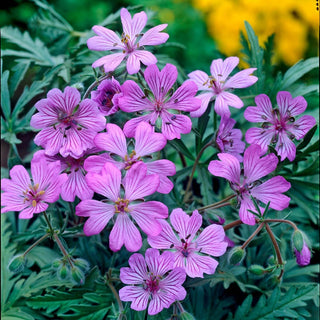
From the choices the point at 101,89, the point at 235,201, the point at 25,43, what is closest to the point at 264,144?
the point at 235,201

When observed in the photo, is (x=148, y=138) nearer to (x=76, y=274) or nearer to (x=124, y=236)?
(x=124, y=236)

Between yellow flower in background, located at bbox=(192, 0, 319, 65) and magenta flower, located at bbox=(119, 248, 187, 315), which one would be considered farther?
yellow flower in background, located at bbox=(192, 0, 319, 65)

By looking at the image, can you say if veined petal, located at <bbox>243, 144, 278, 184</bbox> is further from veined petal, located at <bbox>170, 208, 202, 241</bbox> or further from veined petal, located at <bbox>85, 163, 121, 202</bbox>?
veined petal, located at <bbox>85, 163, 121, 202</bbox>

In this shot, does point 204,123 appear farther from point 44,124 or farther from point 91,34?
point 91,34

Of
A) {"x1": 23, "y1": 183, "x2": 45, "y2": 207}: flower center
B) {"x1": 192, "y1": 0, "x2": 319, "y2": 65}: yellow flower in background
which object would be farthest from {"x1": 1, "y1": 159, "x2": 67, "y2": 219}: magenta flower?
{"x1": 192, "y1": 0, "x2": 319, "y2": 65}: yellow flower in background

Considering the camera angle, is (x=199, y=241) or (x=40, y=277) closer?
(x=199, y=241)

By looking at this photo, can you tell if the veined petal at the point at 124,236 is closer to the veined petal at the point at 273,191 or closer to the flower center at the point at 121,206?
the flower center at the point at 121,206

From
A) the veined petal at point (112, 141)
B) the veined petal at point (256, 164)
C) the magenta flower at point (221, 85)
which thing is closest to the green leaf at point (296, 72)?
the magenta flower at point (221, 85)
